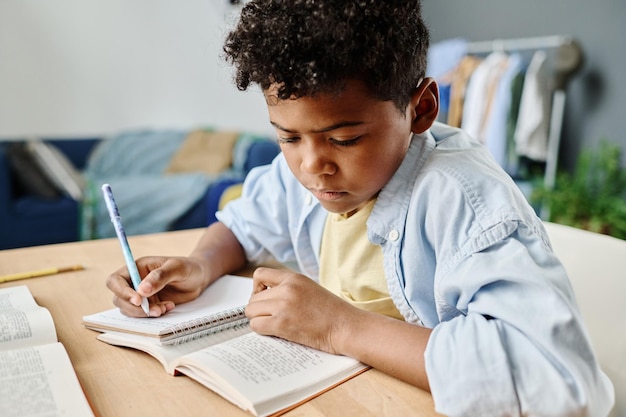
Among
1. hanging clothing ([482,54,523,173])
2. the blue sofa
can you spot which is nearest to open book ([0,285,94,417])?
the blue sofa

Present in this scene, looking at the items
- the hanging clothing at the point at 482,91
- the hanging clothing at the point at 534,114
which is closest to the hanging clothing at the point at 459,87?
the hanging clothing at the point at 482,91

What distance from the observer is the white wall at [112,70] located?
4.16m

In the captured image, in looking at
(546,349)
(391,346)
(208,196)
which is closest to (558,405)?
(546,349)

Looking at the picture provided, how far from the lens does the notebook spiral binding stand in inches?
30.4

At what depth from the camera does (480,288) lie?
65 cm

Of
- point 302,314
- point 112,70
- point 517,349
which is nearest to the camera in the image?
point 517,349

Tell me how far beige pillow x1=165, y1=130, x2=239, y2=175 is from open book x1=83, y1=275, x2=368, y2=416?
10.3ft

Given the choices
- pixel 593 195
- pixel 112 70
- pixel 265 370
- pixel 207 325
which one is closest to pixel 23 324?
pixel 207 325

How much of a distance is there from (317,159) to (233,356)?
0.27 meters

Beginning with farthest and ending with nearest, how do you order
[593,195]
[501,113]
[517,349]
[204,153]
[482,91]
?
[204,153], [482,91], [501,113], [593,195], [517,349]

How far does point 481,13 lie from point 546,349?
411 cm

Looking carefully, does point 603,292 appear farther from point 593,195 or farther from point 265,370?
point 593,195

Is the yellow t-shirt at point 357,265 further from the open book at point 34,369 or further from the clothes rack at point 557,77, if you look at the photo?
the clothes rack at point 557,77

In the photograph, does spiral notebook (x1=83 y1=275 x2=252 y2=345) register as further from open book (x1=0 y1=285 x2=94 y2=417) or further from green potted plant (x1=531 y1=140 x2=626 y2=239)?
green potted plant (x1=531 y1=140 x2=626 y2=239)
